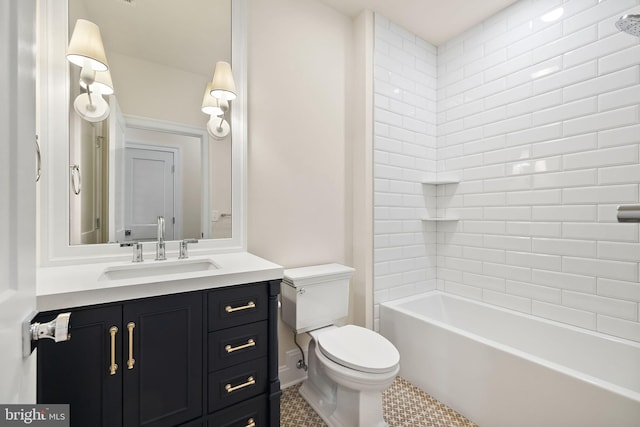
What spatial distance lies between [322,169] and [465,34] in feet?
5.57

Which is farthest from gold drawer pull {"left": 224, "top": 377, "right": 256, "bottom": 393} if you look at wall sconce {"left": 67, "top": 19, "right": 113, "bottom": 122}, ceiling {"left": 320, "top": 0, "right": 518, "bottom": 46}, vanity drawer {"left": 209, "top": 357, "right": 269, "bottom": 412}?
ceiling {"left": 320, "top": 0, "right": 518, "bottom": 46}

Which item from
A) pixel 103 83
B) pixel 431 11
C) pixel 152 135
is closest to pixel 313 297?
pixel 152 135

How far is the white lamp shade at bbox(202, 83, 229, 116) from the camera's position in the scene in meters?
1.73

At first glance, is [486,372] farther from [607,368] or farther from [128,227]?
[128,227]

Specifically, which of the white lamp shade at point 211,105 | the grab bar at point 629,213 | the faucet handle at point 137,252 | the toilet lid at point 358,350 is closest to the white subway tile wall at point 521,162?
the toilet lid at point 358,350

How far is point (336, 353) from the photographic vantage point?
153 centimetres

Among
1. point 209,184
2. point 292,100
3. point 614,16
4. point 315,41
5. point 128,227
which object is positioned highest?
point 315,41

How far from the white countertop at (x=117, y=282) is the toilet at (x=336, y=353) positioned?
0.48m

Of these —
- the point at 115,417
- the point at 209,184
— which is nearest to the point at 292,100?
the point at 209,184

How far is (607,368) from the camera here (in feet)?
5.42

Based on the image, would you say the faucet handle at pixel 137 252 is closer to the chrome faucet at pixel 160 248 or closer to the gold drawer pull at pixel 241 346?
the chrome faucet at pixel 160 248

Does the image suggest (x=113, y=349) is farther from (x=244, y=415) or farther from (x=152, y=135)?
(x=152, y=135)

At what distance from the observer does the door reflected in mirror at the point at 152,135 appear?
1449 mm

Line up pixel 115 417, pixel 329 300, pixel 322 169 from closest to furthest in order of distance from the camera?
pixel 115 417, pixel 329 300, pixel 322 169
